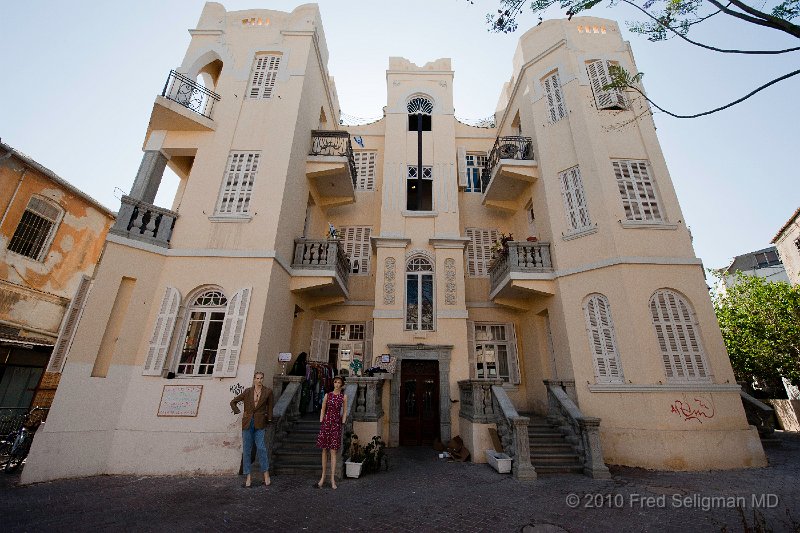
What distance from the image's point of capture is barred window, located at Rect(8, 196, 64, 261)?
12.0 m

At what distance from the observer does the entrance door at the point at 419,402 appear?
1084cm

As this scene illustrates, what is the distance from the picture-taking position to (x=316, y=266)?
10680 mm

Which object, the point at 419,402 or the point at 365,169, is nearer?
the point at 419,402

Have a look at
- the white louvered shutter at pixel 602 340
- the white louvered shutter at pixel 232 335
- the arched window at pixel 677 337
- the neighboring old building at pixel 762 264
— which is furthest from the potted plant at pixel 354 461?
the neighboring old building at pixel 762 264

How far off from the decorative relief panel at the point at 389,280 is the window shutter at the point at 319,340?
2716 mm

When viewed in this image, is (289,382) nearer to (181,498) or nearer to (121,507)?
(181,498)

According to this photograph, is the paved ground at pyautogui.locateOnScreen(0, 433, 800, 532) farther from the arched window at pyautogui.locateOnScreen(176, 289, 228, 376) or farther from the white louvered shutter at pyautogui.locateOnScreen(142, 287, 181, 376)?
the arched window at pyautogui.locateOnScreen(176, 289, 228, 376)

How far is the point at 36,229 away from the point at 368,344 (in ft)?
43.8

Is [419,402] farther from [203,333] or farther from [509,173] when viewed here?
[509,173]

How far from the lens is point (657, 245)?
9.73 meters

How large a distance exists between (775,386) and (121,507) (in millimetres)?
28956

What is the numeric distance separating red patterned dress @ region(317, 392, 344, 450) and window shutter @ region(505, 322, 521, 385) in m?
7.82

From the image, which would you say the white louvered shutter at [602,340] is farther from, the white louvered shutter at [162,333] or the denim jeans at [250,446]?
the white louvered shutter at [162,333]

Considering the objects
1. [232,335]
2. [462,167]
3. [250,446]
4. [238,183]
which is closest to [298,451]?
[250,446]
